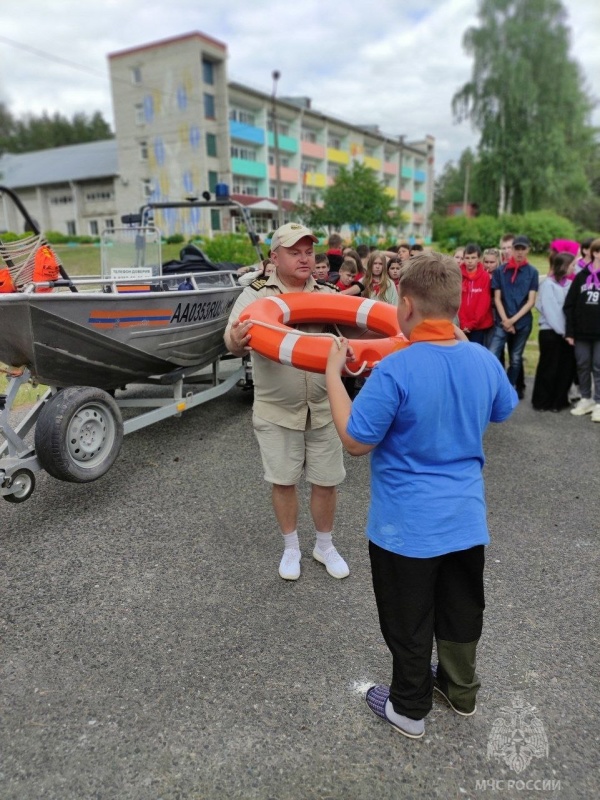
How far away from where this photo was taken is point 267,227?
46.0 m

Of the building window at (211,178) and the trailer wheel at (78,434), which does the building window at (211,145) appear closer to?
the building window at (211,178)

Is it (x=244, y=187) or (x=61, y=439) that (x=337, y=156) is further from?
(x=61, y=439)

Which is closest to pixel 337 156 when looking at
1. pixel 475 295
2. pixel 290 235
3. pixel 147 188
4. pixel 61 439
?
pixel 147 188

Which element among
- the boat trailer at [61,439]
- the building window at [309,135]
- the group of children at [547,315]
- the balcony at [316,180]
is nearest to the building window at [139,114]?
the building window at [309,135]

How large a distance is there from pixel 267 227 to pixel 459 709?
4670 cm

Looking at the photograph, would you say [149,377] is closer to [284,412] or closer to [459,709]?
[284,412]

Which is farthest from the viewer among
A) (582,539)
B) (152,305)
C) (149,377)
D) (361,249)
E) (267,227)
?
(267,227)

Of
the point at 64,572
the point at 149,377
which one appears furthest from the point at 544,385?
the point at 64,572

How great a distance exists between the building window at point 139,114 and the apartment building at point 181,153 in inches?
4.1

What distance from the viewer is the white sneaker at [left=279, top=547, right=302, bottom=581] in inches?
113

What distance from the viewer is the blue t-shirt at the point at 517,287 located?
6059 mm

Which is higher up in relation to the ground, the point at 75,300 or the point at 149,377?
the point at 75,300

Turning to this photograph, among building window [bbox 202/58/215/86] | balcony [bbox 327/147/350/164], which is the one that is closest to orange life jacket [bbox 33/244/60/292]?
building window [bbox 202/58/215/86]

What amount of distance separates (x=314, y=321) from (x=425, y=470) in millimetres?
1332
